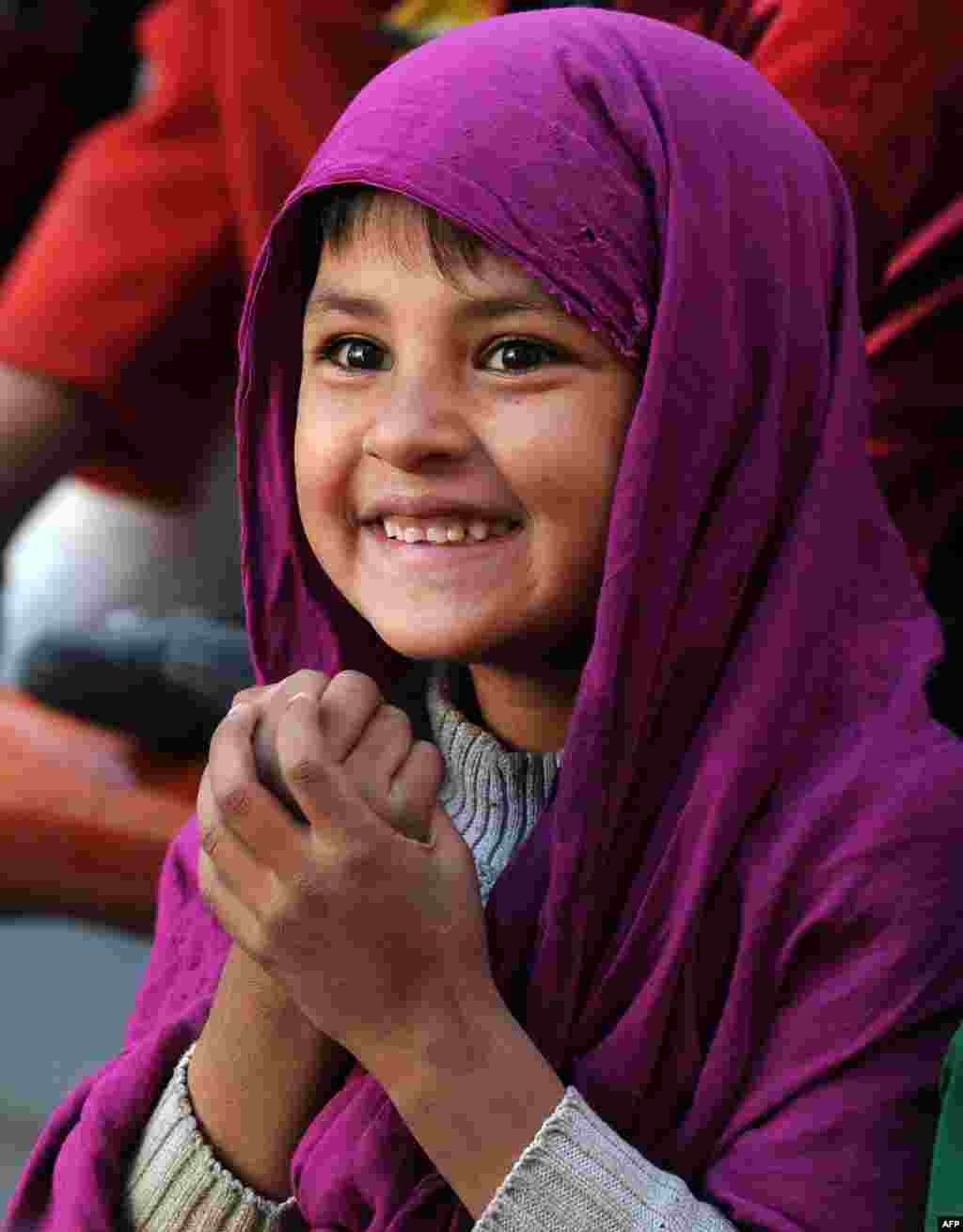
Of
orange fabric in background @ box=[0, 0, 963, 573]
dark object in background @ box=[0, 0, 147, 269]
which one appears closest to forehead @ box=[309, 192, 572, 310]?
orange fabric in background @ box=[0, 0, 963, 573]

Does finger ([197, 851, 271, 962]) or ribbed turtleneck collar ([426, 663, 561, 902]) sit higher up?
finger ([197, 851, 271, 962])

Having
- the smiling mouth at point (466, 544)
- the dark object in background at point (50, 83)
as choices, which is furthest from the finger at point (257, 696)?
the dark object in background at point (50, 83)

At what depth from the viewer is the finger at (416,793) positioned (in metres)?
1.24

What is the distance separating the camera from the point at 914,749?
4.13 feet

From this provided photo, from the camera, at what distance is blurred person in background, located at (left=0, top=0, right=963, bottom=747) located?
71.9 inches

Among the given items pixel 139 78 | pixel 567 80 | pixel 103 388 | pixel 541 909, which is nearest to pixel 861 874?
pixel 541 909

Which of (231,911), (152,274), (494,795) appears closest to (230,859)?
(231,911)

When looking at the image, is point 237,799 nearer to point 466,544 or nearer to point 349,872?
point 349,872

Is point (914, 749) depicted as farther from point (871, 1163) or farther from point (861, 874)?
point (871, 1163)

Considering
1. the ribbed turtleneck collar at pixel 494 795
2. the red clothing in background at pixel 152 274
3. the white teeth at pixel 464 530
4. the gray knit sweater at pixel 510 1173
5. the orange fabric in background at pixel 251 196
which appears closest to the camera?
the gray knit sweater at pixel 510 1173

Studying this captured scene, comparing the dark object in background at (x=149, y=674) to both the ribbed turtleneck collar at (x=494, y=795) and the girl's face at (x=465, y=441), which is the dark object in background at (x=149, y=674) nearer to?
the ribbed turtleneck collar at (x=494, y=795)

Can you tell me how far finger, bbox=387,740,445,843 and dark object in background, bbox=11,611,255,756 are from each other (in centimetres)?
87

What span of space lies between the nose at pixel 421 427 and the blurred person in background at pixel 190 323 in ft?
1.93

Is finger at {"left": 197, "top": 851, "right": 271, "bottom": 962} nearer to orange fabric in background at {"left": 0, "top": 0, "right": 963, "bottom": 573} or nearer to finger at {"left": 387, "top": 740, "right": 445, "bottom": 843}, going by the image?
finger at {"left": 387, "top": 740, "right": 445, "bottom": 843}
